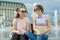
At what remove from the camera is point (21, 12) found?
3.90 meters

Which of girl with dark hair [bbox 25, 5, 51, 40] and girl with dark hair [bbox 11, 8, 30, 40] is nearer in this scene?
girl with dark hair [bbox 25, 5, 51, 40]

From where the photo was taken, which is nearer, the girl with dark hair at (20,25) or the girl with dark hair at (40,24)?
the girl with dark hair at (40,24)

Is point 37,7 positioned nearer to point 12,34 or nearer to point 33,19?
point 33,19

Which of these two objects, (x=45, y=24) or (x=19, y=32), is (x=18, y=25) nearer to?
(x=19, y=32)

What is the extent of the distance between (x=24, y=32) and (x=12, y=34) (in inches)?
8.4

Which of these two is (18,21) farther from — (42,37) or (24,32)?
(42,37)

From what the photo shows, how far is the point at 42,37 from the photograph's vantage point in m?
3.70

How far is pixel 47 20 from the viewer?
3.80 metres

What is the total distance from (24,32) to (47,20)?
38cm

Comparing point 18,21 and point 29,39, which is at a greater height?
point 18,21

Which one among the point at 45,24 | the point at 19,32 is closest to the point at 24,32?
the point at 19,32

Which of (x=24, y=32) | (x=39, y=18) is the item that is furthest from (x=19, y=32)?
(x=39, y=18)

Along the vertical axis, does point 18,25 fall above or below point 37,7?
below

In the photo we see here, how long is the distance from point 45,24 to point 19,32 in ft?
1.31
